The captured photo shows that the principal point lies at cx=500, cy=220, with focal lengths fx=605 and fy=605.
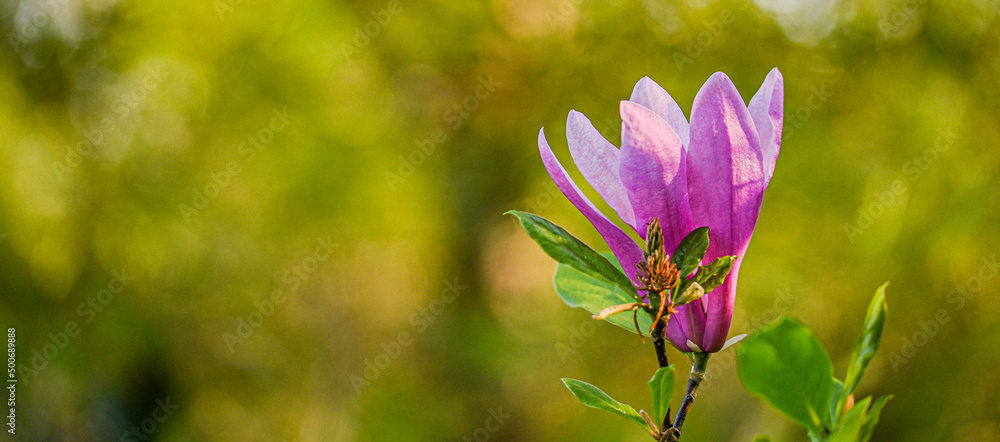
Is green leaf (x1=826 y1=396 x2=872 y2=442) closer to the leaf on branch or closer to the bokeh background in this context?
the leaf on branch

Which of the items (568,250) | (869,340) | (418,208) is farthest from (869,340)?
(418,208)

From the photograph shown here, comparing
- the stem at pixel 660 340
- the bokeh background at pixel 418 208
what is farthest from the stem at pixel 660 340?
the bokeh background at pixel 418 208

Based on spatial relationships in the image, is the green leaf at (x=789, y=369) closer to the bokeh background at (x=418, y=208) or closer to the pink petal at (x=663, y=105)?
the pink petal at (x=663, y=105)

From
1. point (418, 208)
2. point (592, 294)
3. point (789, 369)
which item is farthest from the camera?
point (418, 208)

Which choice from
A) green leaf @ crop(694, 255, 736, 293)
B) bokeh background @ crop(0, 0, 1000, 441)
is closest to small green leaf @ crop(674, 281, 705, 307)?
green leaf @ crop(694, 255, 736, 293)

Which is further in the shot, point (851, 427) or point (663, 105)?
point (663, 105)

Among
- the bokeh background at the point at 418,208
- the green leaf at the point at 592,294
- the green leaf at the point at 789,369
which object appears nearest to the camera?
the green leaf at the point at 789,369

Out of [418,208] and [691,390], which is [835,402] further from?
[418,208]
